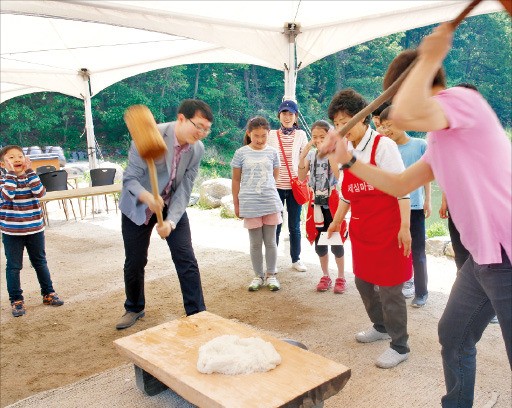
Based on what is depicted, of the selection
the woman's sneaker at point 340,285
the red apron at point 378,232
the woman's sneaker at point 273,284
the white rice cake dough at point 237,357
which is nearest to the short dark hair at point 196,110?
the red apron at point 378,232

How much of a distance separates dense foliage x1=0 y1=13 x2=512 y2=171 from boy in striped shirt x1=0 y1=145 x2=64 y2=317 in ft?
73.3

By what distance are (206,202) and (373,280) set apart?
758 cm

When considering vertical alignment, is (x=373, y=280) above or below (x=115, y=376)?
above

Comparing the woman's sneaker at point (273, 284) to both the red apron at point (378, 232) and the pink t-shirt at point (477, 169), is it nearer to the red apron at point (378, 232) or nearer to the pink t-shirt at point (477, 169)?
the red apron at point (378, 232)

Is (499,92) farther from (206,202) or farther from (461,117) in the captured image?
(461,117)

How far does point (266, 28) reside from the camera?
555 cm

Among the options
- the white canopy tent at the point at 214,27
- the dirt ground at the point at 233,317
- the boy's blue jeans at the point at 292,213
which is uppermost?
the white canopy tent at the point at 214,27

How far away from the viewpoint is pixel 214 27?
18.2 feet

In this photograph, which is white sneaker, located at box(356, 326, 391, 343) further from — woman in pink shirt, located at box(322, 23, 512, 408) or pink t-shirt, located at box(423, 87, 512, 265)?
pink t-shirt, located at box(423, 87, 512, 265)

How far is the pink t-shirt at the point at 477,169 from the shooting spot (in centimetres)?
137

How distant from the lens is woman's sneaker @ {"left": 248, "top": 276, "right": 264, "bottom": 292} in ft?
14.7

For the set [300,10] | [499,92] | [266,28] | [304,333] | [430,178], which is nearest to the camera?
[430,178]

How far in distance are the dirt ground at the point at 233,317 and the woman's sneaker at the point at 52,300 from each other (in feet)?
0.26

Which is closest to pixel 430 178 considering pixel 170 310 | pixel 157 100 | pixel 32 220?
pixel 170 310
